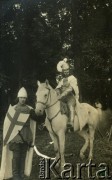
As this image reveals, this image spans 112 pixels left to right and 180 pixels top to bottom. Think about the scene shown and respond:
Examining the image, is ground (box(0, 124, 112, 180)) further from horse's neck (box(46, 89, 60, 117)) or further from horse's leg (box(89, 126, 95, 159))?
horse's neck (box(46, 89, 60, 117))

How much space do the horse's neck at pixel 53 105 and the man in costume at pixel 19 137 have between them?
26cm

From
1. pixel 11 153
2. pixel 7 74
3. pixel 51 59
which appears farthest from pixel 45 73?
pixel 11 153

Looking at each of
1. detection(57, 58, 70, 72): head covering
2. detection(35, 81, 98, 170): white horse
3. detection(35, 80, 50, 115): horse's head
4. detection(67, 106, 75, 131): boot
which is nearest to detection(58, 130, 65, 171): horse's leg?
detection(35, 81, 98, 170): white horse

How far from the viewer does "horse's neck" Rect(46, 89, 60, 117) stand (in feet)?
21.5

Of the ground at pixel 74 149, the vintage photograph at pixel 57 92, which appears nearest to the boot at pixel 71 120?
the vintage photograph at pixel 57 92

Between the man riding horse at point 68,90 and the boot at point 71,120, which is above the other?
the man riding horse at point 68,90

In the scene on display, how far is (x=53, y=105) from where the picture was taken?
661 cm

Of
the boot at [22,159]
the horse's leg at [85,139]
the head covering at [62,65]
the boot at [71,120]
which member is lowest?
the boot at [22,159]

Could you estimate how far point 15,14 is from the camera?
700cm

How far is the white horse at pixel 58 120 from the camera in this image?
6.42 metres

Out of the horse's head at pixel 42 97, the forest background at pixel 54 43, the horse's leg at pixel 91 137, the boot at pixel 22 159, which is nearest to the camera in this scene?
the horse's head at pixel 42 97

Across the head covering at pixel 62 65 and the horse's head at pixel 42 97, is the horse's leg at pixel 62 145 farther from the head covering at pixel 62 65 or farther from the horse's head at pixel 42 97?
the head covering at pixel 62 65

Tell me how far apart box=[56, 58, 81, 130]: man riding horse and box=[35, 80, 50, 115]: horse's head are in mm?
247

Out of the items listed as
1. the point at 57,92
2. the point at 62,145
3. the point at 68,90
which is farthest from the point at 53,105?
the point at 62,145
